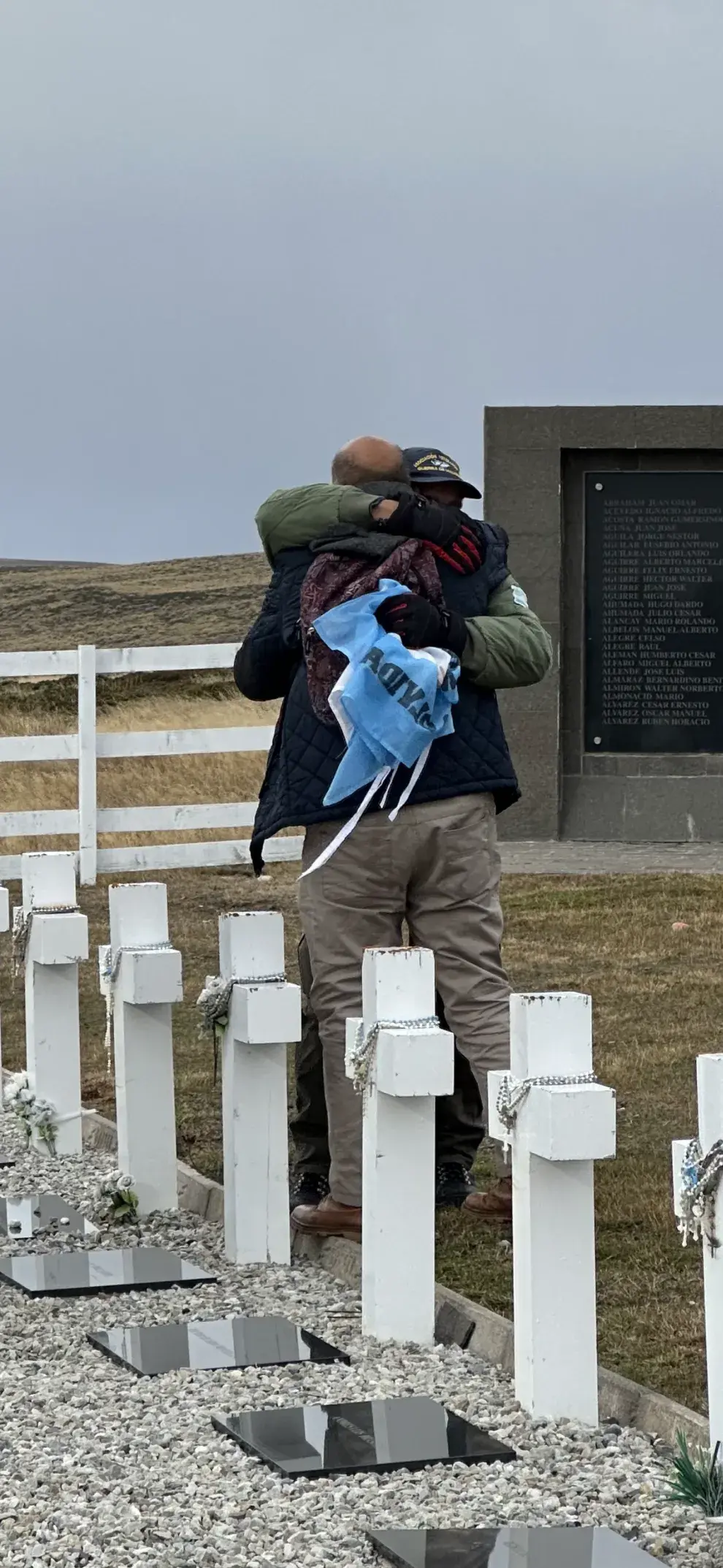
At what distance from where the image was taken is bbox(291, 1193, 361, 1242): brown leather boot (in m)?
4.87

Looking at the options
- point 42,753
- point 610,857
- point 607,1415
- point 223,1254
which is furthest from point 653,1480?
point 42,753

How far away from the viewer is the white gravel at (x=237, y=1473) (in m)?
3.10

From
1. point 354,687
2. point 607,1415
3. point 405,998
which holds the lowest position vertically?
point 607,1415

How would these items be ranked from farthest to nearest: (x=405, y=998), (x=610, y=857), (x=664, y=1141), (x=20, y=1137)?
(x=610, y=857) < (x=20, y=1137) < (x=664, y=1141) < (x=405, y=998)

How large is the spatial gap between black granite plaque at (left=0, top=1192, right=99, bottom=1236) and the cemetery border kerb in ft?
1.11

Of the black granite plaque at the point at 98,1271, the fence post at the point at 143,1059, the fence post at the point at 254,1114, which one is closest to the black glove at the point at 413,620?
the fence post at the point at 254,1114

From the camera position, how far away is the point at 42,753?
13.4 m

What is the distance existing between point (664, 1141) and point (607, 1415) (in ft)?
7.41

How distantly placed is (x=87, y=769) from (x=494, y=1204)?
859cm

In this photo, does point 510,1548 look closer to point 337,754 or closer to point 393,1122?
point 393,1122

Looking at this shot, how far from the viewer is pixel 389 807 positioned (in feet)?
15.9

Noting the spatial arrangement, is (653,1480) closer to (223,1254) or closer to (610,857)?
(223,1254)

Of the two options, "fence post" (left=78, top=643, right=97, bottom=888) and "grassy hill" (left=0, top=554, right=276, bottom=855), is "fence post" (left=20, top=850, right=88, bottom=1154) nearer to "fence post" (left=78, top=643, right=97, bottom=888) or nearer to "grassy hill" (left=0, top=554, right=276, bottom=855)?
"fence post" (left=78, top=643, right=97, bottom=888)

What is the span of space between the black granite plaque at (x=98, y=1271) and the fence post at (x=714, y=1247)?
1603 mm
